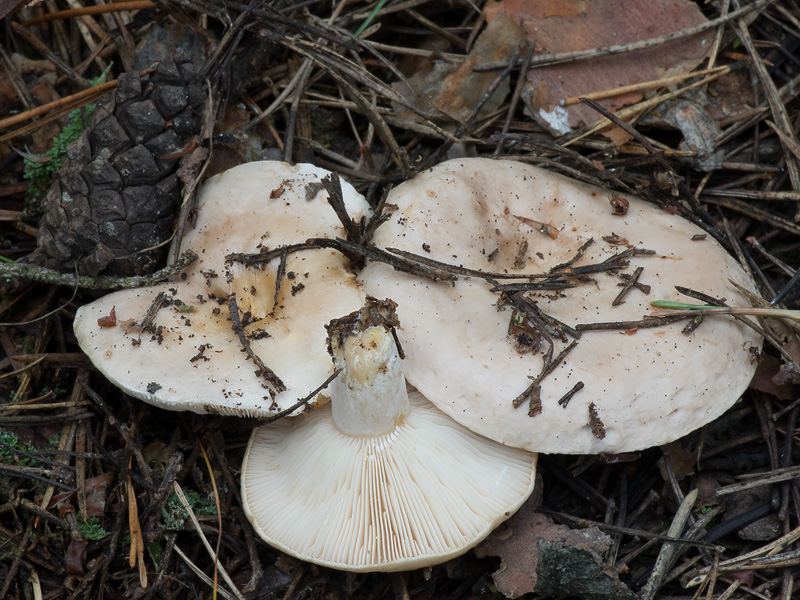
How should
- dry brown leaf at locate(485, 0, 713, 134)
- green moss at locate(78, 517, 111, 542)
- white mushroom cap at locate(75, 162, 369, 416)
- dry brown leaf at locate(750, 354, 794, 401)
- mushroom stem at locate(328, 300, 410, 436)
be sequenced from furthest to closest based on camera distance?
dry brown leaf at locate(485, 0, 713, 134), dry brown leaf at locate(750, 354, 794, 401), green moss at locate(78, 517, 111, 542), white mushroom cap at locate(75, 162, 369, 416), mushroom stem at locate(328, 300, 410, 436)

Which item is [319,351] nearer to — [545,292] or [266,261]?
[266,261]

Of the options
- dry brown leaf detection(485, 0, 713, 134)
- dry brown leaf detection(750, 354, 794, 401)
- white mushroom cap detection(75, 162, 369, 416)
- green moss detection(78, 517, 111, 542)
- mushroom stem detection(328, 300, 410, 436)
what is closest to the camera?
mushroom stem detection(328, 300, 410, 436)

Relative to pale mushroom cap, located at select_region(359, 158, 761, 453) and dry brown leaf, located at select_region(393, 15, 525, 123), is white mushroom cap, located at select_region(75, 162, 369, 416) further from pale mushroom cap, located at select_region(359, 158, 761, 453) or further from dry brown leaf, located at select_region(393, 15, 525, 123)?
dry brown leaf, located at select_region(393, 15, 525, 123)

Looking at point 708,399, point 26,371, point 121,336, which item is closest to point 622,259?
point 708,399

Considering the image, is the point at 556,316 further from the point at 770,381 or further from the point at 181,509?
the point at 181,509

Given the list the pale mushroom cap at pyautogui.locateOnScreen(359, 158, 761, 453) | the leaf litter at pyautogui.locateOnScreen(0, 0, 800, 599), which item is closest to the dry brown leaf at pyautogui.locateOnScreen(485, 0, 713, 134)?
the leaf litter at pyautogui.locateOnScreen(0, 0, 800, 599)

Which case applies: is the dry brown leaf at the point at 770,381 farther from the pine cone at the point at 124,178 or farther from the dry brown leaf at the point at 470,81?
the pine cone at the point at 124,178

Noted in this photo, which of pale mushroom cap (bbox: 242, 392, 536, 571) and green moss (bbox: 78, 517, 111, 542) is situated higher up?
pale mushroom cap (bbox: 242, 392, 536, 571)
